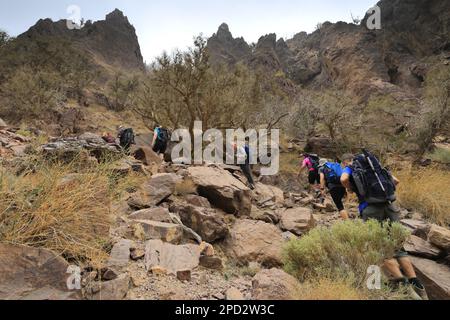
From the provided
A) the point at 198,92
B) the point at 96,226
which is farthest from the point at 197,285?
the point at 198,92

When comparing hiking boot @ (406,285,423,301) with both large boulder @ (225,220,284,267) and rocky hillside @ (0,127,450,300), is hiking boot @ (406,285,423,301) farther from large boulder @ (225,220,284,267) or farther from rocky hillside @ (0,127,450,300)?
large boulder @ (225,220,284,267)

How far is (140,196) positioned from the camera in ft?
18.4

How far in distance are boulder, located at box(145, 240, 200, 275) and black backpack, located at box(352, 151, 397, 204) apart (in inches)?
95.3

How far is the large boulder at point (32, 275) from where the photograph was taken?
2.61 metres

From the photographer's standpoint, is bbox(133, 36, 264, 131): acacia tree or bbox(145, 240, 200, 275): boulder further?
bbox(133, 36, 264, 131): acacia tree

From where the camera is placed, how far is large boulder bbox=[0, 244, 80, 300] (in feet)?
8.58

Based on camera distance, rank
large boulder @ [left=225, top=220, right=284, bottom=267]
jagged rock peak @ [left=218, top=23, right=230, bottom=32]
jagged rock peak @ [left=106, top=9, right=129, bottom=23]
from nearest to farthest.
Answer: large boulder @ [left=225, top=220, right=284, bottom=267] → jagged rock peak @ [left=106, top=9, right=129, bottom=23] → jagged rock peak @ [left=218, top=23, right=230, bottom=32]

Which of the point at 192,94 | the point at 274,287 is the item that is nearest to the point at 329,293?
the point at 274,287

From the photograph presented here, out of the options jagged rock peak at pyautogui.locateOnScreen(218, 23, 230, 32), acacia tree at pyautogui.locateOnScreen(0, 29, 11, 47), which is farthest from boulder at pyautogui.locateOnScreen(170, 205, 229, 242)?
jagged rock peak at pyautogui.locateOnScreen(218, 23, 230, 32)

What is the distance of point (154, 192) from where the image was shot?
585 centimetres

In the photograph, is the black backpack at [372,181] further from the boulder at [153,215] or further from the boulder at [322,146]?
the boulder at [322,146]

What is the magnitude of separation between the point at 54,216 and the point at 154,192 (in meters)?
2.62
